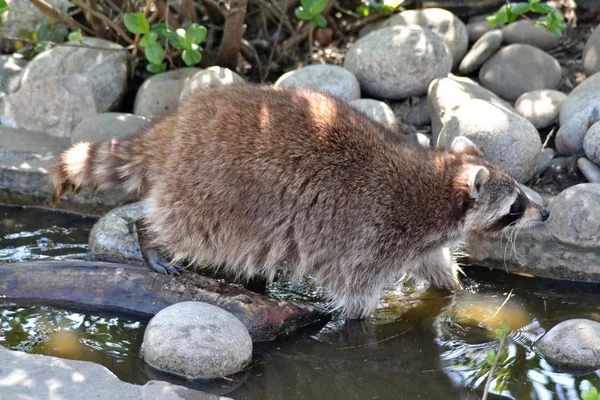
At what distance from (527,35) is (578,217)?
2.32 meters

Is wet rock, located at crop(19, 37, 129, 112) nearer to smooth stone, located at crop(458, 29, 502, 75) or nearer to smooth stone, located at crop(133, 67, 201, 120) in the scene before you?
smooth stone, located at crop(133, 67, 201, 120)

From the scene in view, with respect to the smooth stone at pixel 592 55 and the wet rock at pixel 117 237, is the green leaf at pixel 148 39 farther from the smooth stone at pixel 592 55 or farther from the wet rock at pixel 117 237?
the smooth stone at pixel 592 55

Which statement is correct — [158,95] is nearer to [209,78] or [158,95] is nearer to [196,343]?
[209,78]

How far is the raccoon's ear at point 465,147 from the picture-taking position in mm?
4789

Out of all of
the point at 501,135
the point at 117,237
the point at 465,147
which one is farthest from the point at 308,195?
the point at 501,135

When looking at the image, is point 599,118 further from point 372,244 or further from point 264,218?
point 264,218

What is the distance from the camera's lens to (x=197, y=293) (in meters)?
4.38

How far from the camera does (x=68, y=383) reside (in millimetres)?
3455

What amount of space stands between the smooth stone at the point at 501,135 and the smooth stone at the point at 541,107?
611 mm

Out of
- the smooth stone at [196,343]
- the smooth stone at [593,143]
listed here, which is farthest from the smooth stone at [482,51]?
the smooth stone at [196,343]

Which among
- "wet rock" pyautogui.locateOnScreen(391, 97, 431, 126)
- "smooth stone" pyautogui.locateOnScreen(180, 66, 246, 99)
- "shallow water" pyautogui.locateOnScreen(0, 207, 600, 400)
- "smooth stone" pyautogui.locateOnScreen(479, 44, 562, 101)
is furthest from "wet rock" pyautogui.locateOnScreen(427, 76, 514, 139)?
"smooth stone" pyautogui.locateOnScreen(180, 66, 246, 99)

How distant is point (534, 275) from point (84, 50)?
379cm

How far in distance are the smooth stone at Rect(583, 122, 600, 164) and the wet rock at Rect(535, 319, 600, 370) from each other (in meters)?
1.54

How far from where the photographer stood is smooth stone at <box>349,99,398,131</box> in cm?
575
